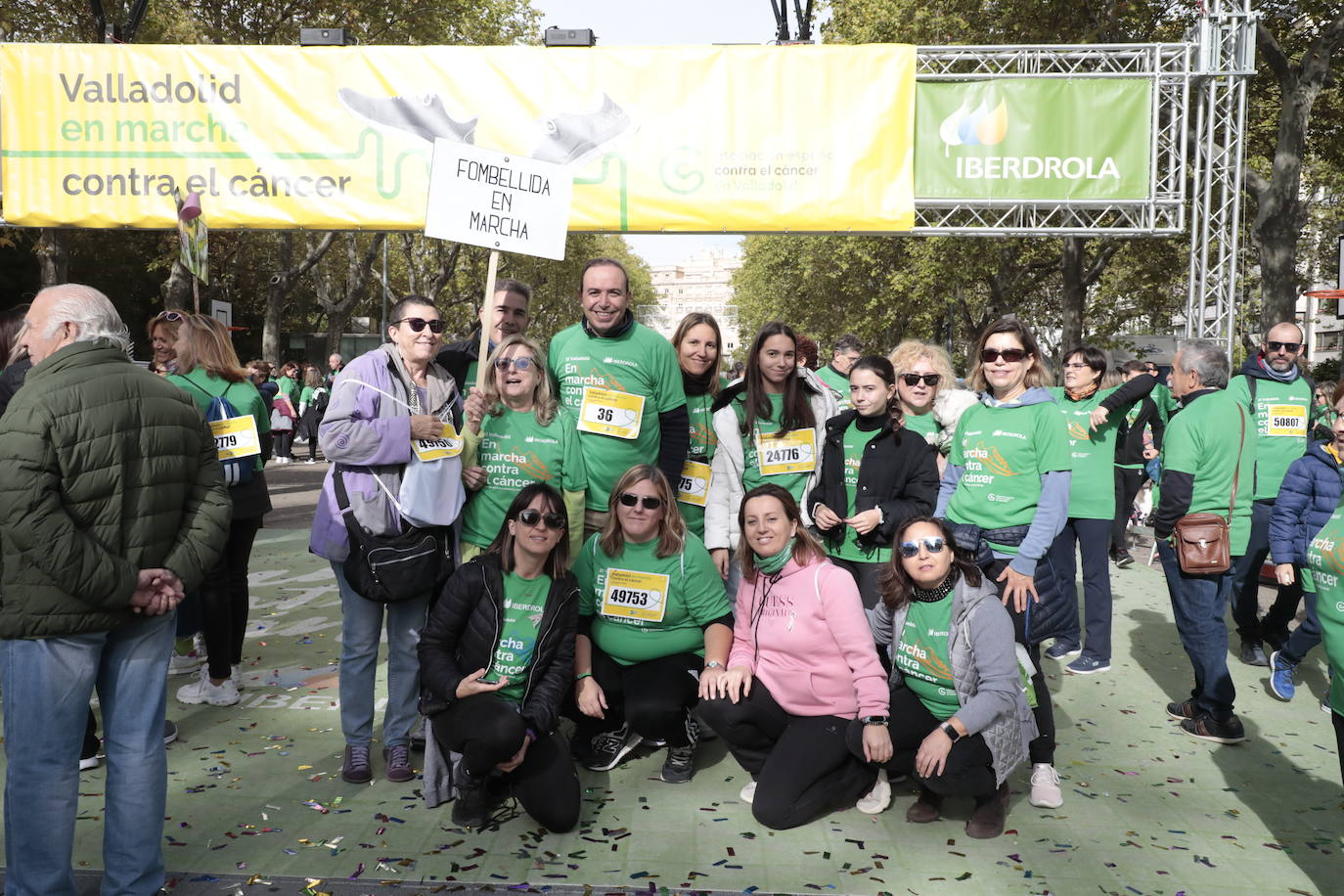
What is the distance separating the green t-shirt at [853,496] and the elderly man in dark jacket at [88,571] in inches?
110

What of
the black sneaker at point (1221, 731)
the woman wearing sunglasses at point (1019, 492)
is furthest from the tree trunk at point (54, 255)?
the black sneaker at point (1221, 731)

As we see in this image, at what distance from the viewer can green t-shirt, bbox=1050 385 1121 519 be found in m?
6.39

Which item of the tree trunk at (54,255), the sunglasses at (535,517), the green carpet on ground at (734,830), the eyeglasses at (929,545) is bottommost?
the green carpet on ground at (734,830)

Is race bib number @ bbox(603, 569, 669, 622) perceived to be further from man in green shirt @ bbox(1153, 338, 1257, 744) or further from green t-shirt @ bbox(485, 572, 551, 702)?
man in green shirt @ bbox(1153, 338, 1257, 744)

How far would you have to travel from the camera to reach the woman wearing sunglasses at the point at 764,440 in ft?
16.5

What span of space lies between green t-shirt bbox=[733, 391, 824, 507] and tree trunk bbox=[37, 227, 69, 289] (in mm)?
13915

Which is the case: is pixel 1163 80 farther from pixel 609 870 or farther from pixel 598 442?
pixel 609 870

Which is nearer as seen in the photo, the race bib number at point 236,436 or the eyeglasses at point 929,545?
the eyeglasses at point 929,545

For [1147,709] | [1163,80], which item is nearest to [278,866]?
[1147,709]

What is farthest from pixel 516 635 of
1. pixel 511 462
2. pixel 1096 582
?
pixel 1096 582

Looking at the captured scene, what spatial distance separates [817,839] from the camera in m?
3.86

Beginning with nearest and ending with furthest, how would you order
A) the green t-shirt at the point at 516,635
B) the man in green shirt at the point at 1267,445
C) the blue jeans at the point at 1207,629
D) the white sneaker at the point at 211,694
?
the green t-shirt at the point at 516,635 → the blue jeans at the point at 1207,629 → the white sneaker at the point at 211,694 → the man in green shirt at the point at 1267,445

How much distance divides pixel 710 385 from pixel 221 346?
8.23ft

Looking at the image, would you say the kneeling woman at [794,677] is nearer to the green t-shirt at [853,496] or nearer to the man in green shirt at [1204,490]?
the green t-shirt at [853,496]
